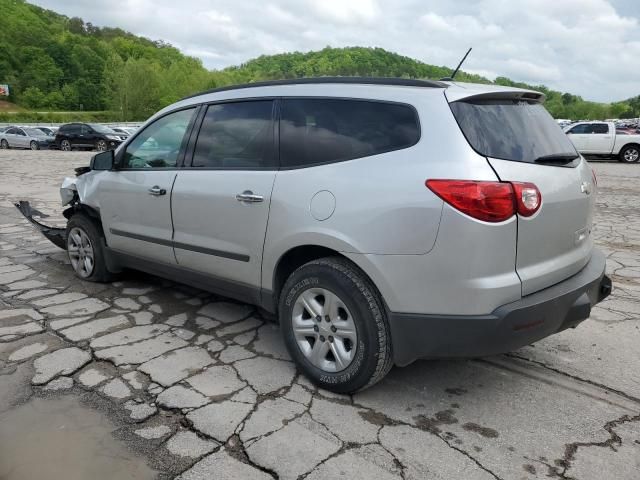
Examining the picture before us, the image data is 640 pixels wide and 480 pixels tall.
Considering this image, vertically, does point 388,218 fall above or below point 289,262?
above

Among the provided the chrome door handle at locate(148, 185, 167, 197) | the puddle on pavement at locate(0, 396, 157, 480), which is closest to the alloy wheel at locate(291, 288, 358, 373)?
the puddle on pavement at locate(0, 396, 157, 480)

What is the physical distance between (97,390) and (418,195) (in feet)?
Answer: 6.83

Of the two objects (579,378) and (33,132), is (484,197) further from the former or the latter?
(33,132)

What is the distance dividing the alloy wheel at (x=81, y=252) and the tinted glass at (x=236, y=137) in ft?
5.75

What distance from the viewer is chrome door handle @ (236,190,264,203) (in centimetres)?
303

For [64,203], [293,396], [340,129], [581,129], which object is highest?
[581,129]

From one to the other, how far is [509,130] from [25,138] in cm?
3104

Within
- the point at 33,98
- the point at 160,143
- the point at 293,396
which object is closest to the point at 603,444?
the point at 293,396

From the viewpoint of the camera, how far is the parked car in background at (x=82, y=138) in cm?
2717

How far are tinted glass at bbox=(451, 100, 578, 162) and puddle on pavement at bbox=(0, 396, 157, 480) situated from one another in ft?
7.09

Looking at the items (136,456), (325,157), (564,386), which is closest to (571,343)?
(564,386)

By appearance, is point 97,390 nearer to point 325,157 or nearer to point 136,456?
point 136,456

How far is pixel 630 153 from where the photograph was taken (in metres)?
20.2

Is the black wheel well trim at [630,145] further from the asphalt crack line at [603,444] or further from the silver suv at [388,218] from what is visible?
the asphalt crack line at [603,444]
